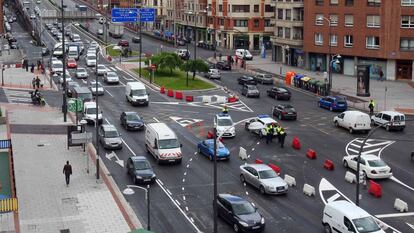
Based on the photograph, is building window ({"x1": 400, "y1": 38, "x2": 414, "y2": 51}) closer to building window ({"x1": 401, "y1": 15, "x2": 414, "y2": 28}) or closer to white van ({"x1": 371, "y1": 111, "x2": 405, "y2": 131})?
building window ({"x1": 401, "y1": 15, "x2": 414, "y2": 28})

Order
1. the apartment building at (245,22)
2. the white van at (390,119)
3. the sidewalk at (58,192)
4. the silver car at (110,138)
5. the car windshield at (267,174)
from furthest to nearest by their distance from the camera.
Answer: the apartment building at (245,22) < the white van at (390,119) < the silver car at (110,138) < the car windshield at (267,174) < the sidewalk at (58,192)

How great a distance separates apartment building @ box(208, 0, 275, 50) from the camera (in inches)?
5138

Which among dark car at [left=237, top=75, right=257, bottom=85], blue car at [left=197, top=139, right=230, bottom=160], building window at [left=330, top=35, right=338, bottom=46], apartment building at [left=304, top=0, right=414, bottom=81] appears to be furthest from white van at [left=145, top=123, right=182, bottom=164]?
building window at [left=330, top=35, right=338, bottom=46]

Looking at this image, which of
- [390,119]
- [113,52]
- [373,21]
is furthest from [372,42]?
[113,52]

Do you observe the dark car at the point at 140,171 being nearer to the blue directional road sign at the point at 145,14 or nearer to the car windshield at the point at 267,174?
the car windshield at the point at 267,174

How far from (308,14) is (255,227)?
69.9 meters

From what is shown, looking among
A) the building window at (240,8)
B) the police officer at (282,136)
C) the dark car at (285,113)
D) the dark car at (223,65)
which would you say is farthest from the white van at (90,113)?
the building window at (240,8)

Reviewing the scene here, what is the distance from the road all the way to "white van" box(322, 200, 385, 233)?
1.26 meters

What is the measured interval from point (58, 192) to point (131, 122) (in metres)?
18.3

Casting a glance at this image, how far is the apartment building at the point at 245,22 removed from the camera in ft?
428

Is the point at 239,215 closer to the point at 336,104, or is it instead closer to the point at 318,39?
the point at 336,104

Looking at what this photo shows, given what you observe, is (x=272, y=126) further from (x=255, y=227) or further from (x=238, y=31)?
(x=238, y=31)

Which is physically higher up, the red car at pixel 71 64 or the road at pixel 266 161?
the red car at pixel 71 64

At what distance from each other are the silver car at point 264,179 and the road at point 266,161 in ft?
1.50
